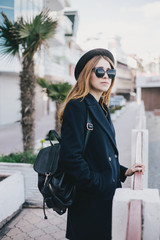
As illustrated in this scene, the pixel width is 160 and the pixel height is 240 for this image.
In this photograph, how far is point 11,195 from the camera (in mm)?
3947

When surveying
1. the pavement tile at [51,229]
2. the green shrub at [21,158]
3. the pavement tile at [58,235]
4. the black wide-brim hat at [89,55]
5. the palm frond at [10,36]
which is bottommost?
the pavement tile at [51,229]

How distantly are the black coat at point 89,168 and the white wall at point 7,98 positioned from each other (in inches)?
707

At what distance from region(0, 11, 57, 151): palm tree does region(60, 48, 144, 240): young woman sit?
13.8ft

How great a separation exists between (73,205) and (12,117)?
19.4m

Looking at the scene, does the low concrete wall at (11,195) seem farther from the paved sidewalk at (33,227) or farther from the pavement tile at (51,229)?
the pavement tile at (51,229)

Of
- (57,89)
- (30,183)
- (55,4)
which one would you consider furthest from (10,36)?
(55,4)

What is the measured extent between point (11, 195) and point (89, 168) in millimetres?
2554

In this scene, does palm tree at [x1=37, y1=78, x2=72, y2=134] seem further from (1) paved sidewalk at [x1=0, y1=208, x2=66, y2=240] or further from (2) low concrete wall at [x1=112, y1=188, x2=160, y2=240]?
(2) low concrete wall at [x1=112, y1=188, x2=160, y2=240]

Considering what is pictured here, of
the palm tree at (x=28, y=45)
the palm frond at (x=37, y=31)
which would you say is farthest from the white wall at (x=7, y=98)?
the palm frond at (x=37, y=31)

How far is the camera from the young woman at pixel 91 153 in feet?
5.35

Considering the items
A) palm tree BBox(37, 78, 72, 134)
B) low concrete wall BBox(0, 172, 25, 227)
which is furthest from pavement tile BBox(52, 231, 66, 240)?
palm tree BBox(37, 78, 72, 134)

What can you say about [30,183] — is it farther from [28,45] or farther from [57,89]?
[57,89]

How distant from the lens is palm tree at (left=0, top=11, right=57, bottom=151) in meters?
5.81

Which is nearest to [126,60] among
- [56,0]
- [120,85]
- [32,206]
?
Answer: [120,85]
